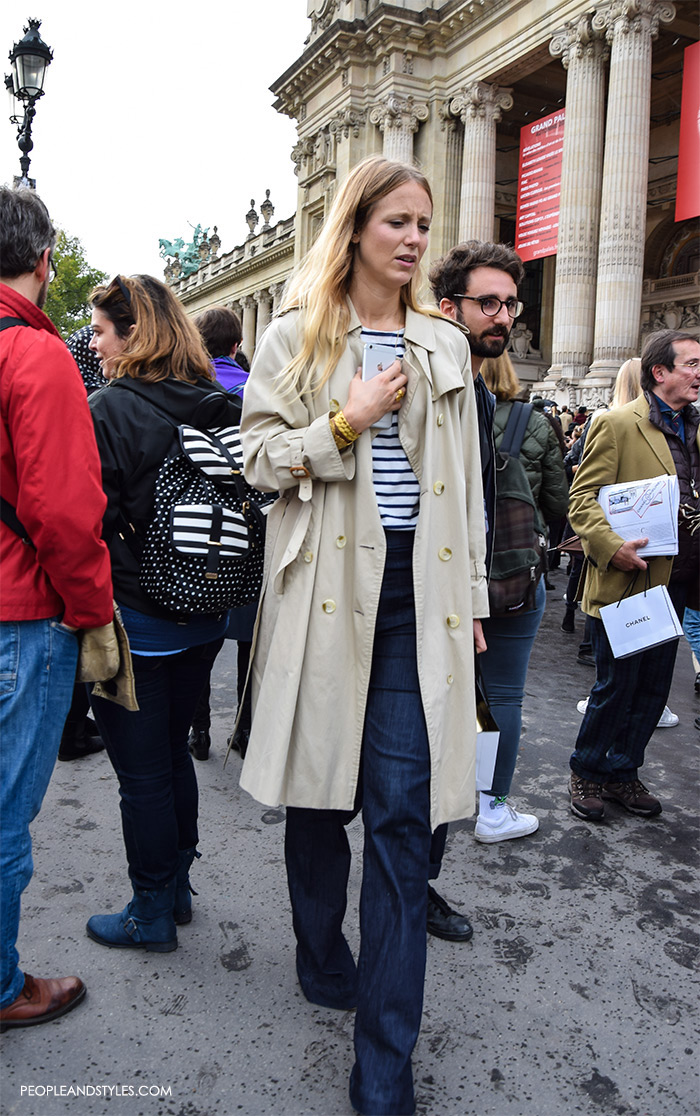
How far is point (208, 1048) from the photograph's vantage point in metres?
2.31

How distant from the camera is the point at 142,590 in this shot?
8.41ft

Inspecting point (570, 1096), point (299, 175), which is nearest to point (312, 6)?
point (299, 175)

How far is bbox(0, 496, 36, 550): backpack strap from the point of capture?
216 cm

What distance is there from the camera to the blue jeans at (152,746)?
260 centimetres

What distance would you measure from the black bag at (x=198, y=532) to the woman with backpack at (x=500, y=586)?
1098 mm

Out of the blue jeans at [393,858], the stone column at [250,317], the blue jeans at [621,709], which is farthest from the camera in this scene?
the stone column at [250,317]

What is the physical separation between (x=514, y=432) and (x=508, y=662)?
0.90m

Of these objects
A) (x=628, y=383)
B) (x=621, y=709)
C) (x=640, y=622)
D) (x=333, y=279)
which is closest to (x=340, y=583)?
(x=333, y=279)

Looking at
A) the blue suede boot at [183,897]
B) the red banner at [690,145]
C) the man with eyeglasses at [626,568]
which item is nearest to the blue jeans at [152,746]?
the blue suede boot at [183,897]

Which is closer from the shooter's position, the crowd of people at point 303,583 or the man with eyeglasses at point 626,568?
the crowd of people at point 303,583

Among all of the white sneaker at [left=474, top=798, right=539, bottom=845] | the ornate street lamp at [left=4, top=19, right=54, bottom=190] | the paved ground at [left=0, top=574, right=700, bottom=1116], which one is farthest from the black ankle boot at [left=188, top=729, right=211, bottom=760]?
the ornate street lamp at [left=4, top=19, right=54, bottom=190]

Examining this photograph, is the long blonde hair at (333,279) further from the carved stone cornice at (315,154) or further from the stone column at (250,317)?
the stone column at (250,317)

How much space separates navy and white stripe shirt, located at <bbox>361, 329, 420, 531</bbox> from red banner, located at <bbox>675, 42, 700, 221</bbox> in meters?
18.9

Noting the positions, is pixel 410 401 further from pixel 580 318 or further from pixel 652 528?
pixel 580 318
